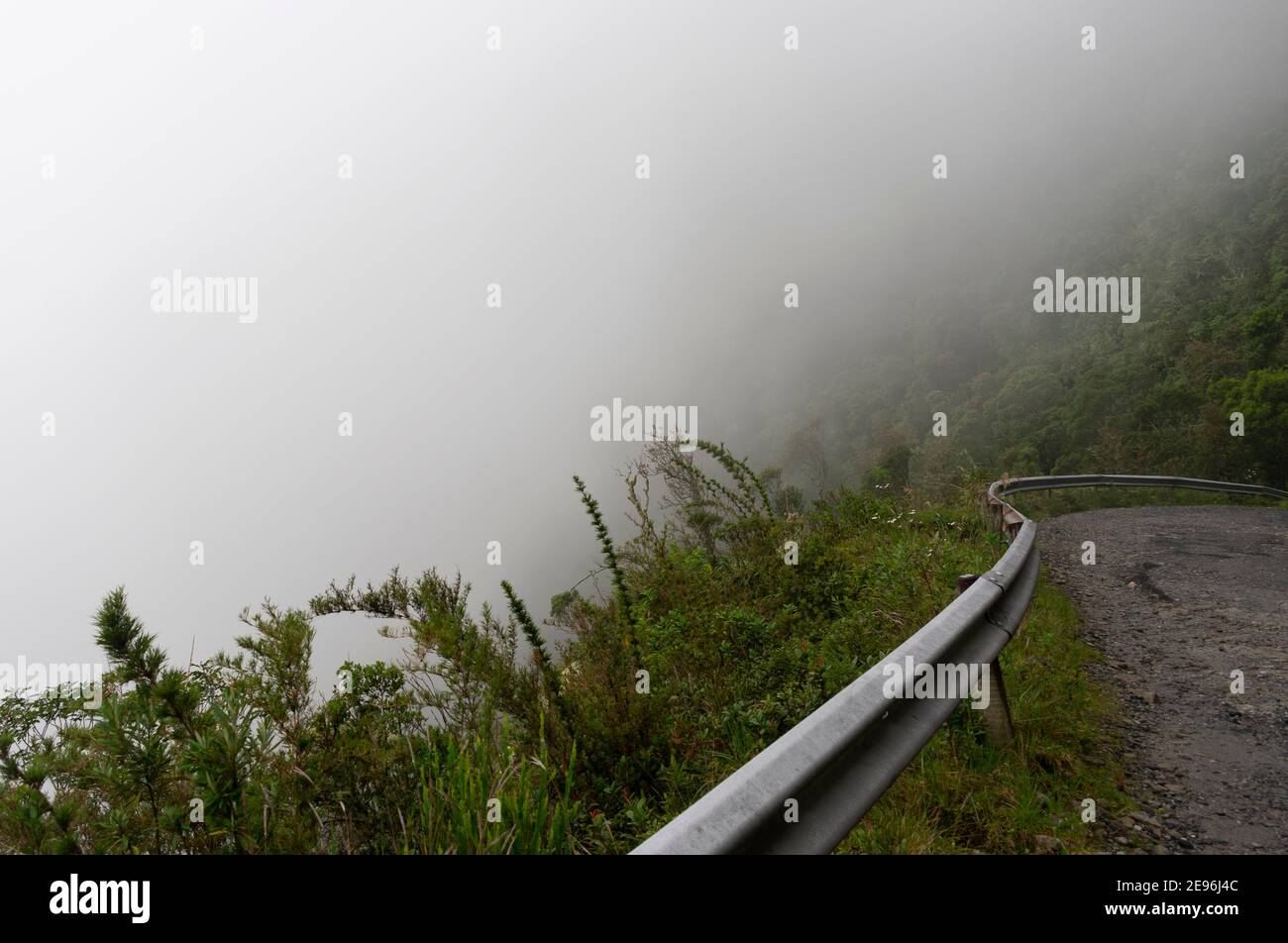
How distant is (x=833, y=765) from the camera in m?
1.66

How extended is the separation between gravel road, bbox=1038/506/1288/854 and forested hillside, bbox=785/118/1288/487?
192 inches

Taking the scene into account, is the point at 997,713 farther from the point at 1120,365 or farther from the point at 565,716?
the point at 1120,365

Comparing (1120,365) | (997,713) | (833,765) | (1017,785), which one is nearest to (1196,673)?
(997,713)

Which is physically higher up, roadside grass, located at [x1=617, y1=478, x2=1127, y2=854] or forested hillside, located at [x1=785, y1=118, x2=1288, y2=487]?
forested hillside, located at [x1=785, y1=118, x2=1288, y2=487]

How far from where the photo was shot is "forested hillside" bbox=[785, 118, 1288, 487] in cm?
2919

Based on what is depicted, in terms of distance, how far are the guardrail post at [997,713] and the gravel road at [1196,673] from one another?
1.53 ft

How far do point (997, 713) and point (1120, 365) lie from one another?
65361 millimetres

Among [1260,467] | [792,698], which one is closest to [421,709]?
[792,698]

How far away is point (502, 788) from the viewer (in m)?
2.19

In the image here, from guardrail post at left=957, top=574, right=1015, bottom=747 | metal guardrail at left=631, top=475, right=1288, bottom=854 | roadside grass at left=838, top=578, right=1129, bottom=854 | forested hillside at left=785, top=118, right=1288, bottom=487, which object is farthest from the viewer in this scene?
forested hillside at left=785, top=118, right=1288, bottom=487

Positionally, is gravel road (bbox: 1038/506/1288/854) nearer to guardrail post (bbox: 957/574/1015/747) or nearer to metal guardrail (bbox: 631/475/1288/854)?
guardrail post (bbox: 957/574/1015/747)

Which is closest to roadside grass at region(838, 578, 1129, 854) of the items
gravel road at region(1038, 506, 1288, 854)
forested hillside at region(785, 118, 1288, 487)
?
gravel road at region(1038, 506, 1288, 854)

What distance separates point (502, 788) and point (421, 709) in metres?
1.05

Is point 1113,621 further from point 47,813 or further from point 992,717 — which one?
point 47,813
